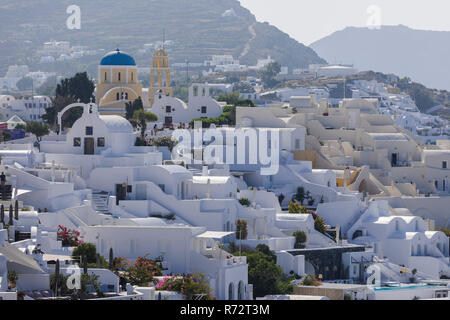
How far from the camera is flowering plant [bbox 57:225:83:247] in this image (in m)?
48.0

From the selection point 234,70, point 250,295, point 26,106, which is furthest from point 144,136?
point 234,70

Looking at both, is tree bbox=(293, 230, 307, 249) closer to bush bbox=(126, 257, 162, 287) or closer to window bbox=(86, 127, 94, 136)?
window bbox=(86, 127, 94, 136)

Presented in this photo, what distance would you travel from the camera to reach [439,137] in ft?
369

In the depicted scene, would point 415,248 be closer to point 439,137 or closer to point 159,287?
point 159,287

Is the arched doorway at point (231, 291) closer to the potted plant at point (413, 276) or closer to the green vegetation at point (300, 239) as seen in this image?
the green vegetation at point (300, 239)

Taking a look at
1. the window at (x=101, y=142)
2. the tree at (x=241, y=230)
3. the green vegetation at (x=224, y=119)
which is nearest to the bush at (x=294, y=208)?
the tree at (x=241, y=230)

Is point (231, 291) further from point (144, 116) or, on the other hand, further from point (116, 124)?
point (144, 116)

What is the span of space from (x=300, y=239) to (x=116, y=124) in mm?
9243

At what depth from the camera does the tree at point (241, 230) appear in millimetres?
53769

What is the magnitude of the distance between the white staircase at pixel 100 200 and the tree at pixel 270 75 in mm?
95190

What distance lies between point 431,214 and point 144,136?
46.4ft

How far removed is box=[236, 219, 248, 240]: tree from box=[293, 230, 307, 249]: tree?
7.63 feet

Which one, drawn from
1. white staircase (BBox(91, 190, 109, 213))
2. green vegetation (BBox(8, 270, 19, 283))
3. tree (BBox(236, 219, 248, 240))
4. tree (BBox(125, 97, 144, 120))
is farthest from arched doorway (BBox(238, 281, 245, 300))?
tree (BBox(125, 97, 144, 120))
